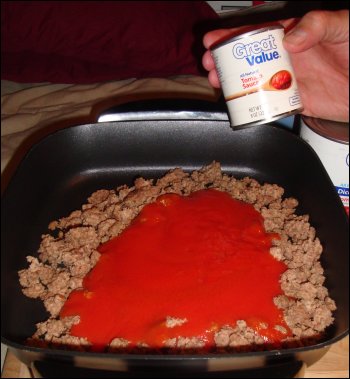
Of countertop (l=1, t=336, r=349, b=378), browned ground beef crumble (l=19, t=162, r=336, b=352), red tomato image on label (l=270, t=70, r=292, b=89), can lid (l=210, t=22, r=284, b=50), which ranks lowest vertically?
countertop (l=1, t=336, r=349, b=378)

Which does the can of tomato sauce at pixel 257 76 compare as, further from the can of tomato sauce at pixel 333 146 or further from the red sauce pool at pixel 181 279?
the red sauce pool at pixel 181 279

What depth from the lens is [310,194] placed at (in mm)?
1050

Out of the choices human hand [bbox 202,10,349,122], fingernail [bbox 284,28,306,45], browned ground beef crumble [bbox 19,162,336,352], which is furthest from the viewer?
human hand [bbox 202,10,349,122]

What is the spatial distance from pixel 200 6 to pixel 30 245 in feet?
3.64

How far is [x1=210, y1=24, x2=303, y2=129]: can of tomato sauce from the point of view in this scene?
0.88 metres

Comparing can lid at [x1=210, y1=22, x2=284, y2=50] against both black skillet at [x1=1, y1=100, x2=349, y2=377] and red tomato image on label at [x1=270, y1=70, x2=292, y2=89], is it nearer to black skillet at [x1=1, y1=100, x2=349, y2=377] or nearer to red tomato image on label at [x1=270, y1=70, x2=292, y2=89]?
red tomato image on label at [x1=270, y1=70, x2=292, y2=89]

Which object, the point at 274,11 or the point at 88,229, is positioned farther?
the point at 274,11

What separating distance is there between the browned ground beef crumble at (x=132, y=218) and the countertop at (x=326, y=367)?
0.24 feet

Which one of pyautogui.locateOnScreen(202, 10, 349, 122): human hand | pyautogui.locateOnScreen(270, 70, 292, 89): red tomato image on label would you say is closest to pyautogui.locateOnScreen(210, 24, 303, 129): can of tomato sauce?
pyautogui.locateOnScreen(270, 70, 292, 89): red tomato image on label

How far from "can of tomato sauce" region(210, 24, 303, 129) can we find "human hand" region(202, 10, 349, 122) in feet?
0.92

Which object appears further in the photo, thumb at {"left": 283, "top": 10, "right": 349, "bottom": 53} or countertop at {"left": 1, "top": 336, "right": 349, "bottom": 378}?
thumb at {"left": 283, "top": 10, "right": 349, "bottom": 53}

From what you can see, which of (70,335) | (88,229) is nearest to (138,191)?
(88,229)

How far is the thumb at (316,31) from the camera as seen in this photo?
0.97 meters

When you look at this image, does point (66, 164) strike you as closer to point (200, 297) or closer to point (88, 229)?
point (88, 229)
